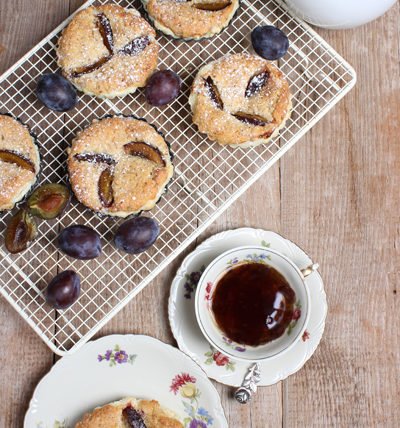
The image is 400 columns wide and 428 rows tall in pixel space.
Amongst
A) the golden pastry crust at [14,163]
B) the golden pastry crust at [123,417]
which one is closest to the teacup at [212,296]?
the golden pastry crust at [123,417]

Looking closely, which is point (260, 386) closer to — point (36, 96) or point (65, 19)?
point (36, 96)

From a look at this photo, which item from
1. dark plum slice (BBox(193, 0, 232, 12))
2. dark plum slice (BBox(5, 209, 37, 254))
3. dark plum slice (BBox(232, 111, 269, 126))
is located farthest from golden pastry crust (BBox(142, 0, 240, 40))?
dark plum slice (BBox(5, 209, 37, 254))

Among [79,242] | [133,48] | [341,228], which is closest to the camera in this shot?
[79,242]

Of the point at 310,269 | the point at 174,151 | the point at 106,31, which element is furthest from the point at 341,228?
the point at 106,31

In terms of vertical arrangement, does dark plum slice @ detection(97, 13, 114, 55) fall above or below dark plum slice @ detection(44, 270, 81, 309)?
above

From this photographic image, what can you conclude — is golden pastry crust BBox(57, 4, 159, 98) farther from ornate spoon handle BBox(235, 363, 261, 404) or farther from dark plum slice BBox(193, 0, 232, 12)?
ornate spoon handle BBox(235, 363, 261, 404)

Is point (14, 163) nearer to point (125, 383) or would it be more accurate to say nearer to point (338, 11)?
point (125, 383)

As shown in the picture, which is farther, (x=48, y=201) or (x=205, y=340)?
(x=205, y=340)

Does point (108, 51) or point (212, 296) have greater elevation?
point (108, 51)
